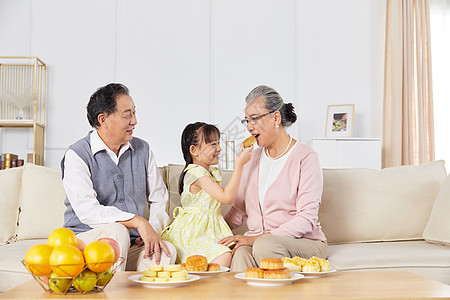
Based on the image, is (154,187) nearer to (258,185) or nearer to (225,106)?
(258,185)

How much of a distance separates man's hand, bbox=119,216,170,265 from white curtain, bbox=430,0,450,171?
4.21 meters

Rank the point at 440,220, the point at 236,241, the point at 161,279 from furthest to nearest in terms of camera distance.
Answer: the point at 440,220 < the point at 236,241 < the point at 161,279

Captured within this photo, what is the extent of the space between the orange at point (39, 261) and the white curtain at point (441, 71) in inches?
196

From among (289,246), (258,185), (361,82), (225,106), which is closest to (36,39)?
(225,106)

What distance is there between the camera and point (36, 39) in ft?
18.0

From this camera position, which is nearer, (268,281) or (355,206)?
(268,281)

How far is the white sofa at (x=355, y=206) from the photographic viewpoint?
106 inches

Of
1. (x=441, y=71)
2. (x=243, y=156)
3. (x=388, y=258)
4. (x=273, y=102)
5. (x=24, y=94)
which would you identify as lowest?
(x=388, y=258)

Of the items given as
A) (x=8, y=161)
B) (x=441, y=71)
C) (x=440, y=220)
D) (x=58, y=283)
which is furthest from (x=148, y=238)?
(x=441, y=71)

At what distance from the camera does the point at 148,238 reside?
7.10 feet

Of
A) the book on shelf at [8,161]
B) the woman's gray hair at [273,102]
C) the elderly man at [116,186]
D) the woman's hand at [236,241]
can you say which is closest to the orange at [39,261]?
the elderly man at [116,186]

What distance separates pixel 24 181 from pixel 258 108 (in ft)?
4.28

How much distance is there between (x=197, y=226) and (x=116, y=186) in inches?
16.2

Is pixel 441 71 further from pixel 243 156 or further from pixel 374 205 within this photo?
pixel 243 156
